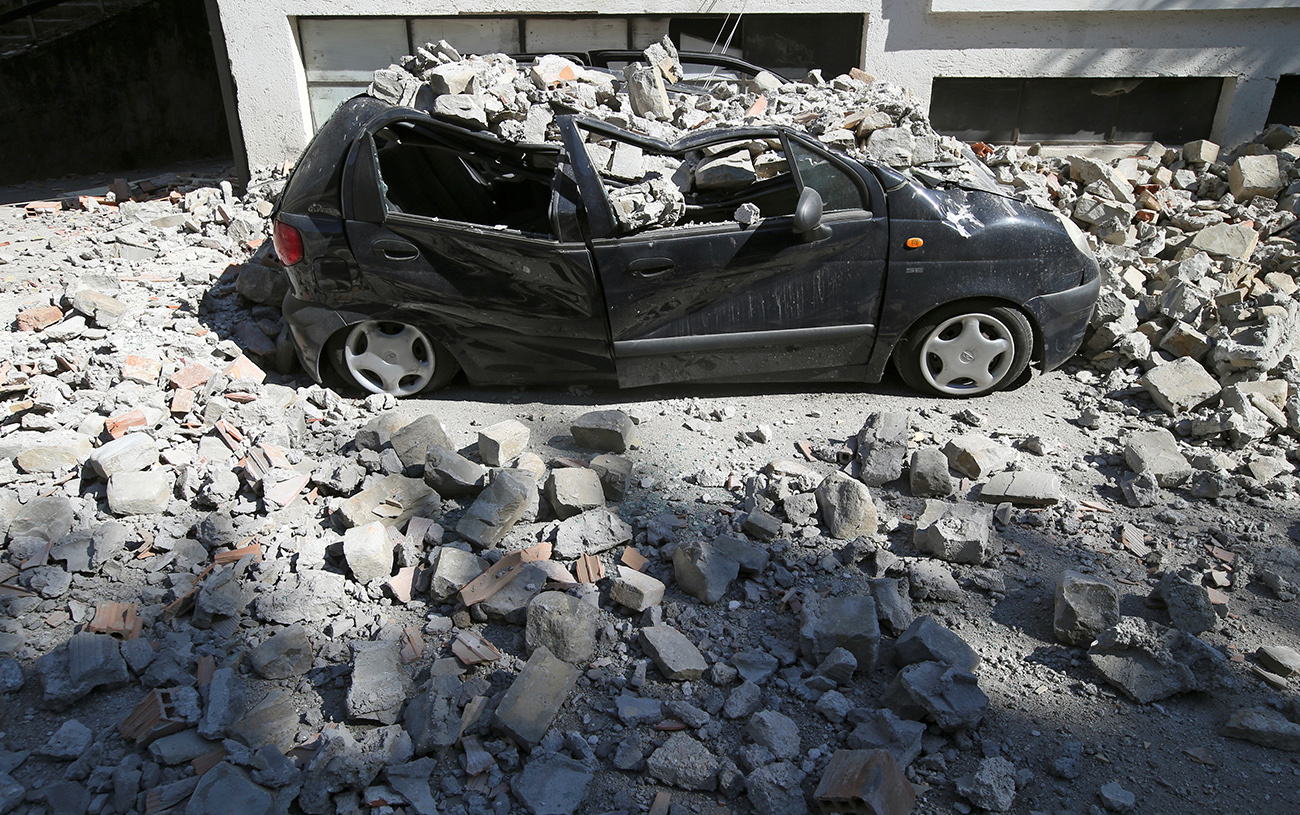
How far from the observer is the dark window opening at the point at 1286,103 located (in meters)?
8.84

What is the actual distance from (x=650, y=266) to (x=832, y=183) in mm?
1084

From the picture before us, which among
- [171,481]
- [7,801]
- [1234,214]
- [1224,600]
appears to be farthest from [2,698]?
[1234,214]

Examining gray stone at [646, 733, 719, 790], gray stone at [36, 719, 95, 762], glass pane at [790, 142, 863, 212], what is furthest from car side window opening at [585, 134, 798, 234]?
gray stone at [36, 719, 95, 762]

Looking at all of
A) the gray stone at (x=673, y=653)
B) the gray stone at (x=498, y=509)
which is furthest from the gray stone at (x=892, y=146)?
the gray stone at (x=673, y=653)

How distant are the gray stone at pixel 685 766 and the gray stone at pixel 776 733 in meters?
0.16

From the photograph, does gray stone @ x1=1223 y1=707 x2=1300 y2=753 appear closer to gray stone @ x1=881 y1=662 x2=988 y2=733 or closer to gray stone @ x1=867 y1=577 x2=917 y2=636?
gray stone @ x1=881 y1=662 x2=988 y2=733

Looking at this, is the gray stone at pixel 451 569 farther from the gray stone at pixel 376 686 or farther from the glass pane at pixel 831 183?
the glass pane at pixel 831 183

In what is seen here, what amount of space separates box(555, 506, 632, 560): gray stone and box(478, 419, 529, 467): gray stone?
675 mm

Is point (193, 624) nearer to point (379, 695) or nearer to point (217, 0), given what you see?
point (379, 695)

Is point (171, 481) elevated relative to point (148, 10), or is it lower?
lower

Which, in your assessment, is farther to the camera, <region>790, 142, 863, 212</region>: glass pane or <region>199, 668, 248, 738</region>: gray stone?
<region>790, 142, 863, 212</region>: glass pane

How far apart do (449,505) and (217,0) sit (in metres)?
7.09

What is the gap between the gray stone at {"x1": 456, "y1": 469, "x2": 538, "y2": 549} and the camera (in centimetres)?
368

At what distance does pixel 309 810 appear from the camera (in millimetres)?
2596
